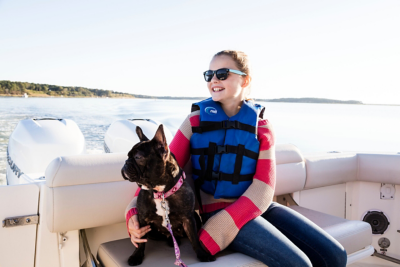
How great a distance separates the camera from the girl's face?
1.81m

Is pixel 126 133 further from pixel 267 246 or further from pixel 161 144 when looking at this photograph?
pixel 267 246

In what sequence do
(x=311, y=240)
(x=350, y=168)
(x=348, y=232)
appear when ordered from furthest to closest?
(x=350, y=168), (x=348, y=232), (x=311, y=240)

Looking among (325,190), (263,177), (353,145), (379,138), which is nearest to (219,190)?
(263,177)

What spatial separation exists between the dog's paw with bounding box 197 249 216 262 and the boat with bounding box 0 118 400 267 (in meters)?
0.03

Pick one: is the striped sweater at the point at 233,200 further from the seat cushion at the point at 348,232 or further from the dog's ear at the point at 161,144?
the seat cushion at the point at 348,232

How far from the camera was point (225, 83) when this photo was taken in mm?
1808

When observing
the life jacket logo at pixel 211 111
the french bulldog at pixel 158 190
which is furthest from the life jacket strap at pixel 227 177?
the life jacket logo at pixel 211 111

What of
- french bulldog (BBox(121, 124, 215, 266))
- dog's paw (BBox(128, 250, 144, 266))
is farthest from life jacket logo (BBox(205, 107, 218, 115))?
dog's paw (BBox(128, 250, 144, 266))

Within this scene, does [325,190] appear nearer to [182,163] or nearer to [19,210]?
[182,163]

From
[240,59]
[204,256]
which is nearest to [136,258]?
[204,256]

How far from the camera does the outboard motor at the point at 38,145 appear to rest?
3998 mm

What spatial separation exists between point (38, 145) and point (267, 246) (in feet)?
11.3

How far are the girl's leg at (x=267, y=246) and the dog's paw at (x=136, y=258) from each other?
1.48ft

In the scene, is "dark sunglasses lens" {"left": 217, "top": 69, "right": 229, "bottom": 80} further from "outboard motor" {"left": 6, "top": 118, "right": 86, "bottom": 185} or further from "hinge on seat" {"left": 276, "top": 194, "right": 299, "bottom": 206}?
"outboard motor" {"left": 6, "top": 118, "right": 86, "bottom": 185}
